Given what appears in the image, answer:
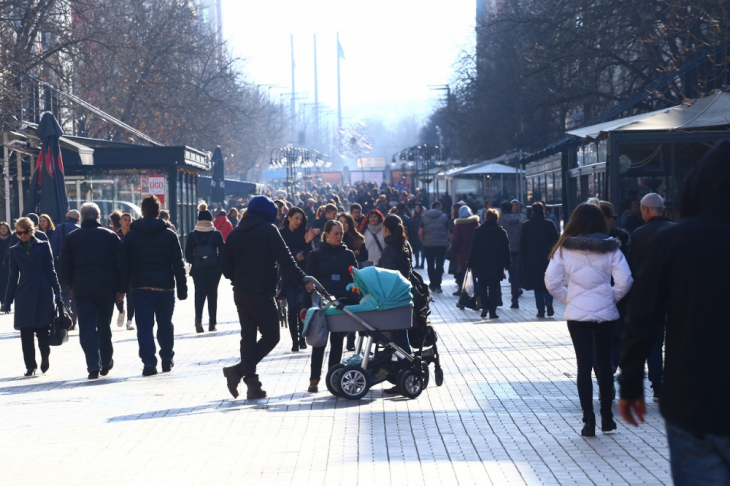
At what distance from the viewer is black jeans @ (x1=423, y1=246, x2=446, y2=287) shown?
20797mm

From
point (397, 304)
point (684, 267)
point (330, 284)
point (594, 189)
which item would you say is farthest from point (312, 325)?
point (594, 189)

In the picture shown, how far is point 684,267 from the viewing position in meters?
3.67

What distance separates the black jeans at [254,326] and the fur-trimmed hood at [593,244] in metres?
2.97

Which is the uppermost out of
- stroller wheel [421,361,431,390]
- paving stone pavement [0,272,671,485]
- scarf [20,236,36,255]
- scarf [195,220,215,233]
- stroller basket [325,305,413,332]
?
scarf [195,220,215,233]

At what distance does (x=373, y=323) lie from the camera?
897 centimetres

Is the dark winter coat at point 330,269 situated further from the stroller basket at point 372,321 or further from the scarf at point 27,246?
the scarf at point 27,246

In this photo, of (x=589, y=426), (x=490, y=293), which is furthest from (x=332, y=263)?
(x=490, y=293)

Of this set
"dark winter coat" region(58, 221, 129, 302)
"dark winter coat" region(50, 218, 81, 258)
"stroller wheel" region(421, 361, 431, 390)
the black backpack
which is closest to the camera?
"stroller wheel" region(421, 361, 431, 390)

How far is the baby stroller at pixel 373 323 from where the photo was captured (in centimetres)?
895

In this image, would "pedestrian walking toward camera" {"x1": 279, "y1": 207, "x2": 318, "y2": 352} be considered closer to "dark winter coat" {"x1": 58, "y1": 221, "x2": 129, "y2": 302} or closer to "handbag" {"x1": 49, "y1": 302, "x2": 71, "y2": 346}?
"dark winter coat" {"x1": 58, "y1": 221, "x2": 129, "y2": 302}

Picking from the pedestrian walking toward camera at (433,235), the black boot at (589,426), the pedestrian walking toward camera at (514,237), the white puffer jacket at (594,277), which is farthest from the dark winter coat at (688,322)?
the pedestrian walking toward camera at (433,235)

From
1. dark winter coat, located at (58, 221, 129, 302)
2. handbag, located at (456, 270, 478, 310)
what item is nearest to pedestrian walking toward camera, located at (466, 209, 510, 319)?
handbag, located at (456, 270, 478, 310)

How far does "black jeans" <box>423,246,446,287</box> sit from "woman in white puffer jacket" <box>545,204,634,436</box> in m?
13.1

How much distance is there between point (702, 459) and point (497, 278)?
42.1 ft
